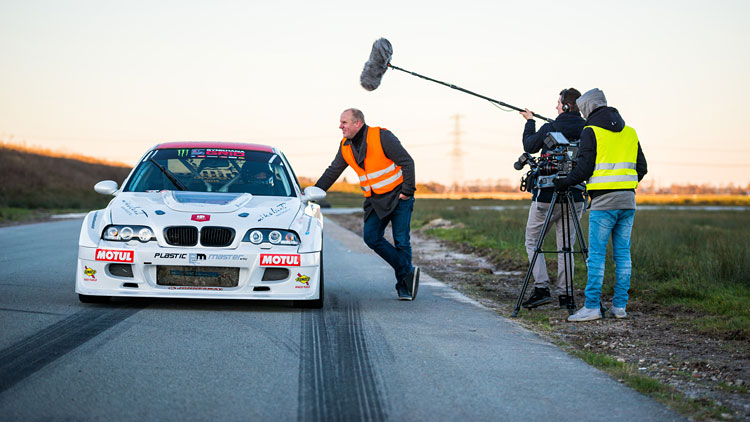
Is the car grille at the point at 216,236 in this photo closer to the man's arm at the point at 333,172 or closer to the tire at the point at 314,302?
the tire at the point at 314,302

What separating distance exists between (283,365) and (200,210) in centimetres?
244

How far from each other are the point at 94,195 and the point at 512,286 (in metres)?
49.7

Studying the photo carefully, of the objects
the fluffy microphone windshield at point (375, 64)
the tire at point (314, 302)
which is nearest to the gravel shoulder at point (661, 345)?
the tire at point (314, 302)

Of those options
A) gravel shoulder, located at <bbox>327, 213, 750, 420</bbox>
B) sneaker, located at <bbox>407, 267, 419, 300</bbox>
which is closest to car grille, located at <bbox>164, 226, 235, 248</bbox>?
sneaker, located at <bbox>407, 267, 419, 300</bbox>

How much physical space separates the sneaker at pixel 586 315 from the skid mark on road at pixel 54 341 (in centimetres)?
388

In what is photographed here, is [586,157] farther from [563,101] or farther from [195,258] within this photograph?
[195,258]

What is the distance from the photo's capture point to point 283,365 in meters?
5.14

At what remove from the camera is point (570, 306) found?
779 centimetres

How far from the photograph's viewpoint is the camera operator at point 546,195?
7844 millimetres

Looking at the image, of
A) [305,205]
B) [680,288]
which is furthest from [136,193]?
[680,288]

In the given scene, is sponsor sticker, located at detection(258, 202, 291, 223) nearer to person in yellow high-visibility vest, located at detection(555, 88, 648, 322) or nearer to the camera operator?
the camera operator

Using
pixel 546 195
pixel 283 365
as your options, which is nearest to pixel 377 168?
pixel 546 195

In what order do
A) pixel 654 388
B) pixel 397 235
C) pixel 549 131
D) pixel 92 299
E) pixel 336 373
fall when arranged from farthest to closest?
pixel 397 235
pixel 549 131
pixel 92 299
pixel 336 373
pixel 654 388

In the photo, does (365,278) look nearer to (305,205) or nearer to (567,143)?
(305,205)
